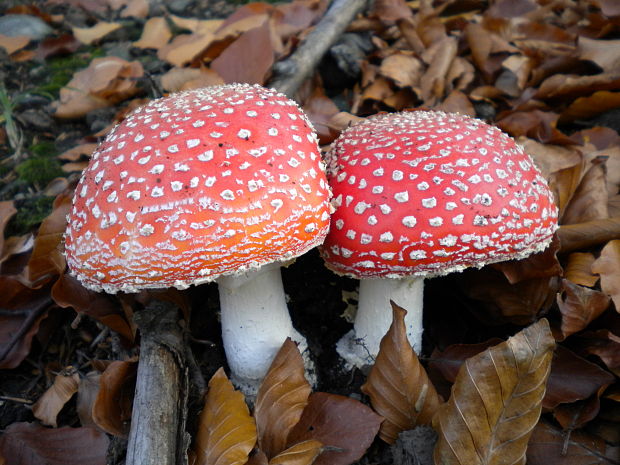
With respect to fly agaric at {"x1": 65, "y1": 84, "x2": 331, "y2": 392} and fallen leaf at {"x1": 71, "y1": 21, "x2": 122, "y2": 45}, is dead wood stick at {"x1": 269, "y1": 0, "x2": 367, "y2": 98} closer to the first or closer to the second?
fly agaric at {"x1": 65, "y1": 84, "x2": 331, "y2": 392}

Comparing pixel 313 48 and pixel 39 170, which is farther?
pixel 313 48

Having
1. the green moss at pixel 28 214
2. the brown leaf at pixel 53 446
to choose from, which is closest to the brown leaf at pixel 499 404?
the brown leaf at pixel 53 446

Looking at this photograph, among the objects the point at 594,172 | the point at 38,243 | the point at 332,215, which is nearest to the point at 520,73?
the point at 594,172

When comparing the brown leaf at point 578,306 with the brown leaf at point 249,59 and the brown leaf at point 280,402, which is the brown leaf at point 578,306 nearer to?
the brown leaf at point 280,402

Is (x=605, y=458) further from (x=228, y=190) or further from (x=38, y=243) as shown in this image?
(x=38, y=243)

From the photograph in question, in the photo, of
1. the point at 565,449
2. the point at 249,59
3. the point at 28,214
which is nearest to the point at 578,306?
the point at 565,449

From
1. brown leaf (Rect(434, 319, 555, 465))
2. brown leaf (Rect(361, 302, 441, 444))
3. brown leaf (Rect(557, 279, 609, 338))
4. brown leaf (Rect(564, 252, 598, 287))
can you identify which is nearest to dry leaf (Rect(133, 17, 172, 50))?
brown leaf (Rect(361, 302, 441, 444))

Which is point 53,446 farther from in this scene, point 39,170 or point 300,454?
point 39,170
